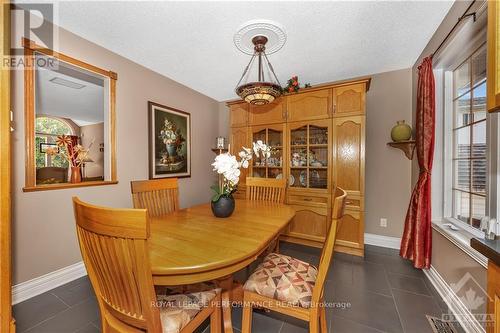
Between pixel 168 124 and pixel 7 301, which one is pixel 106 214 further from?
pixel 168 124

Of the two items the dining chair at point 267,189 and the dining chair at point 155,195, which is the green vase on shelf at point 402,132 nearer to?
the dining chair at point 267,189

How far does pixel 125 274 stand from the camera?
761mm

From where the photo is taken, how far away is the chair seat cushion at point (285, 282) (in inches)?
45.1

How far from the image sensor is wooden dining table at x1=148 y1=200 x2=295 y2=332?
889 millimetres

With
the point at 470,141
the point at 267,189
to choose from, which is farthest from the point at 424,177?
Result: the point at 267,189

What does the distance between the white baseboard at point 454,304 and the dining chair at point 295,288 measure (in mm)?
1060

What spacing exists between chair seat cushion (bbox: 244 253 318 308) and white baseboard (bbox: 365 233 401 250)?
206 cm

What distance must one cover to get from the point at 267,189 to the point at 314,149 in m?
1.02

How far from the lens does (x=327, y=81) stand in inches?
124

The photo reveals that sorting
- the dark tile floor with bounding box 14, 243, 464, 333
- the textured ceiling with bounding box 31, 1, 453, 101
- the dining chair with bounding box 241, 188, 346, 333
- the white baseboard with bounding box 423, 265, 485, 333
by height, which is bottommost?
the dark tile floor with bounding box 14, 243, 464, 333

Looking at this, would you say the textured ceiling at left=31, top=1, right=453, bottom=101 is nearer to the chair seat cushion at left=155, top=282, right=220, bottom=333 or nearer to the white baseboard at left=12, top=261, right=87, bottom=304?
the chair seat cushion at left=155, top=282, right=220, bottom=333

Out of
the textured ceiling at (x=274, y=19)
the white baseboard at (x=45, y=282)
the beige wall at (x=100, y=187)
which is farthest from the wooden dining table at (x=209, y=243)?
the textured ceiling at (x=274, y=19)

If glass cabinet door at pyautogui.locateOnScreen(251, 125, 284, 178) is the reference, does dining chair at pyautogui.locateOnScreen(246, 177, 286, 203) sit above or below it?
below

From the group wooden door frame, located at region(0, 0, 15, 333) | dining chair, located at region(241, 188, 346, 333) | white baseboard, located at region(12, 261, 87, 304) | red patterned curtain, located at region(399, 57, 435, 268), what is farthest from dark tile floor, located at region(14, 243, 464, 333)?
wooden door frame, located at region(0, 0, 15, 333)
